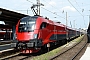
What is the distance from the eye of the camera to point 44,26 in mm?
17203

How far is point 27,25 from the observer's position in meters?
16.2

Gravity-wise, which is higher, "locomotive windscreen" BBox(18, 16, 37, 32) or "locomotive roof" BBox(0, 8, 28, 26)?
"locomotive roof" BBox(0, 8, 28, 26)

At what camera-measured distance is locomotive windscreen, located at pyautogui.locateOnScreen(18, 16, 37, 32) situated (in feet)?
52.1

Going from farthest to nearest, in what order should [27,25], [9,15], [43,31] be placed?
[9,15]
[43,31]
[27,25]

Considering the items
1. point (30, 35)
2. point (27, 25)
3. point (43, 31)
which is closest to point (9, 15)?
point (27, 25)

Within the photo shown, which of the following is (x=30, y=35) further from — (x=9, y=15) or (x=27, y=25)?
(x=9, y=15)

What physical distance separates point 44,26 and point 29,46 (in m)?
2.95

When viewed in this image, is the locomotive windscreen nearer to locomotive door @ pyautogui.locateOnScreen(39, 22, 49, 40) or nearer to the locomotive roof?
locomotive door @ pyautogui.locateOnScreen(39, 22, 49, 40)

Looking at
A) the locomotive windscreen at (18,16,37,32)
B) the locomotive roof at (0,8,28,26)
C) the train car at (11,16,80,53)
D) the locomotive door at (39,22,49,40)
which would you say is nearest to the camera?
the train car at (11,16,80,53)

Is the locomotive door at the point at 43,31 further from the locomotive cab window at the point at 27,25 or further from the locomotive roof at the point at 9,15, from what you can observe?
the locomotive roof at the point at 9,15

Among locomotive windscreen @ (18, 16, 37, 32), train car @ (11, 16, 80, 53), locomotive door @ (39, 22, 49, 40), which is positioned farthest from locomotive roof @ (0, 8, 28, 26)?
locomotive door @ (39, 22, 49, 40)

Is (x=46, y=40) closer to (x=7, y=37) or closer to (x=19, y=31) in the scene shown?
(x=19, y=31)

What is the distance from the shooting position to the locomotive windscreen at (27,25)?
15867mm

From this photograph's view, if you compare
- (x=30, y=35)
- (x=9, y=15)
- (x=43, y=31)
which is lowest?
(x=30, y=35)
